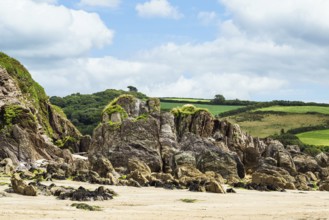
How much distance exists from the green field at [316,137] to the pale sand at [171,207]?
121570 millimetres

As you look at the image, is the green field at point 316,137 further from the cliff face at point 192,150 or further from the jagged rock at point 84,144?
the jagged rock at point 84,144

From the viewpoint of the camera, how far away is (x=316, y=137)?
181 meters

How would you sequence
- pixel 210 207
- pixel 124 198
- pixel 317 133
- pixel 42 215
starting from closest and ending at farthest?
pixel 42 215 < pixel 210 207 < pixel 124 198 < pixel 317 133

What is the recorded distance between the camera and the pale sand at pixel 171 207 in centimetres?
3484

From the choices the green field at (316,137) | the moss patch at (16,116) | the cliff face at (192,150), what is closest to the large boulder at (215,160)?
the cliff face at (192,150)

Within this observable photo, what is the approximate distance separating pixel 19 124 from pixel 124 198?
161ft

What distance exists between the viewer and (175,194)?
2066 inches

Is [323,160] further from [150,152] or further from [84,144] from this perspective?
[84,144]

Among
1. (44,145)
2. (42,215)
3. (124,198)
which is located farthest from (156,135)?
(42,215)

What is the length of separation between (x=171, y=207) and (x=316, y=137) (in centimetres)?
14837

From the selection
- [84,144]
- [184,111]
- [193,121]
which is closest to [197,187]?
[193,121]

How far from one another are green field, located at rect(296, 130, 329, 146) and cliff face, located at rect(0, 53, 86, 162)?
75.3 metres

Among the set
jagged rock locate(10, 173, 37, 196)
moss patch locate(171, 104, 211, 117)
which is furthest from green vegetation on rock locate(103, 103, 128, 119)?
jagged rock locate(10, 173, 37, 196)

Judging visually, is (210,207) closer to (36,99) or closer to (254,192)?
(254,192)
